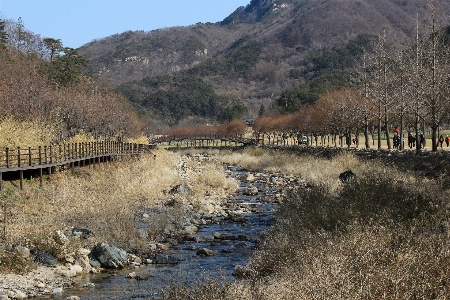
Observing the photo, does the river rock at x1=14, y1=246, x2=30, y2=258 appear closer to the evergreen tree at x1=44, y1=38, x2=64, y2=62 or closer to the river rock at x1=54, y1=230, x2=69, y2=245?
the river rock at x1=54, y1=230, x2=69, y2=245

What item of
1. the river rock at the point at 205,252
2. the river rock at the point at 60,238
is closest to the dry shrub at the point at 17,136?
the river rock at the point at 60,238

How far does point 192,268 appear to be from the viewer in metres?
14.8

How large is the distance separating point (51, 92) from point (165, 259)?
44.7 metres

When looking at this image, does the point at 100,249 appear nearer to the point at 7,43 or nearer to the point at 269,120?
the point at 7,43

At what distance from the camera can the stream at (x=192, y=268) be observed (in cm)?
1266

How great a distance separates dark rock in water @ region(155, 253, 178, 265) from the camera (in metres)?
15.6

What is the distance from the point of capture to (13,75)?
5247 cm

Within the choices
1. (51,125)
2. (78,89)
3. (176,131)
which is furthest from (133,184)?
(176,131)

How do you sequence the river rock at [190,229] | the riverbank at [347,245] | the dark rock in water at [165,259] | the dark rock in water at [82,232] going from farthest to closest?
the river rock at [190,229] < the dark rock in water at [82,232] < the dark rock in water at [165,259] < the riverbank at [347,245]

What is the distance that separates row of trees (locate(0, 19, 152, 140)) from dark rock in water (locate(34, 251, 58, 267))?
27112 millimetres

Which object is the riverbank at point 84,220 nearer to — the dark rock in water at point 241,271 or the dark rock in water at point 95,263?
the dark rock in water at point 95,263

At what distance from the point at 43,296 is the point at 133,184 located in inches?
709

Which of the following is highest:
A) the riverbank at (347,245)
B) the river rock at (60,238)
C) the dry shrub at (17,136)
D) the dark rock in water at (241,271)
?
the dry shrub at (17,136)

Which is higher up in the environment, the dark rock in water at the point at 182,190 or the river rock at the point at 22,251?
the dark rock in water at the point at 182,190
